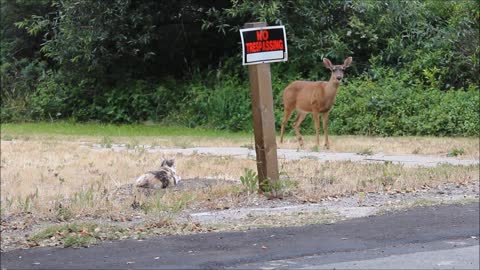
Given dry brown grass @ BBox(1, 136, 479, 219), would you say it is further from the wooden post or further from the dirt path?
the dirt path

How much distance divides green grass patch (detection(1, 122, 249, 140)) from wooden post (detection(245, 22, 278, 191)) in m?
10.1

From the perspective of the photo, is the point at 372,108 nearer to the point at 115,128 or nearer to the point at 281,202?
the point at 115,128

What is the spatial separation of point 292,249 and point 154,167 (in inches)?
231

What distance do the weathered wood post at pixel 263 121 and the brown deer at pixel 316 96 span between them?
5.91 m

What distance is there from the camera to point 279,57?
10719 millimetres

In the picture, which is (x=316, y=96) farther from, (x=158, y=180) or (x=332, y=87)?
(x=158, y=180)

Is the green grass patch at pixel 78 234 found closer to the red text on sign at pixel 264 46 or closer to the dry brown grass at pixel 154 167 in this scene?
the dry brown grass at pixel 154 167

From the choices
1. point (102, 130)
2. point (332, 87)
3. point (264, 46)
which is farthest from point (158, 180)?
point (102, 130)

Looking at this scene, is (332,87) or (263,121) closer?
(263,121)

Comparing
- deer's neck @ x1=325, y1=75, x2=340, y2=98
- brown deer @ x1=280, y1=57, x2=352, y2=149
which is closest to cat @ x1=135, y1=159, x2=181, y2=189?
brown deer @ x1=280, y1=57, x2=352, y2=149

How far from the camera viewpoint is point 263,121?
1081 cm

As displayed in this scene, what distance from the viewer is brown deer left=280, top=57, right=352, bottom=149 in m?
17.1

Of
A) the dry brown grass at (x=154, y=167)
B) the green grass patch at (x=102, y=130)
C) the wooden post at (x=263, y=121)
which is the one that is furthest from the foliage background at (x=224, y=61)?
the wooden post at (x=263, y=121)

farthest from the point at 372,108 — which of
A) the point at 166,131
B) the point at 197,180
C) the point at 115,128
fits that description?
the point at 197,180
